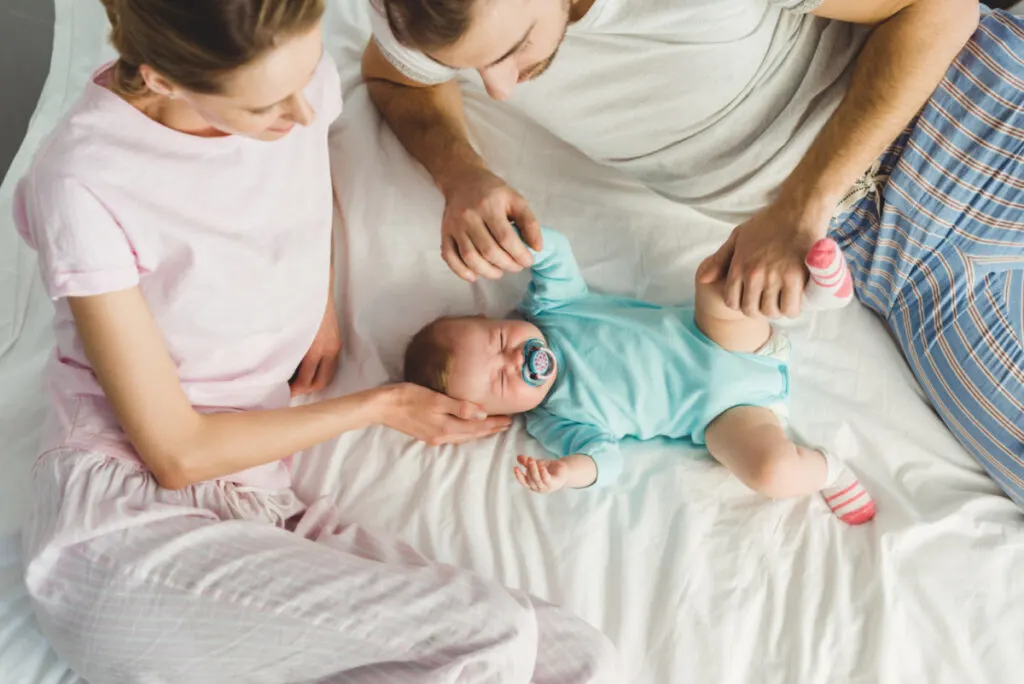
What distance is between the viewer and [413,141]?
55.1 inches

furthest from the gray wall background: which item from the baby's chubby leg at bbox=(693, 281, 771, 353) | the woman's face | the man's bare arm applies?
the baby's chubby leg at bbox=(693, 281, 771, 353)

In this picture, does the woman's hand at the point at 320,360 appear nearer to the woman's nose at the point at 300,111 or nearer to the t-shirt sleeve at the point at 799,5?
the woman's nose at the point at 300,111

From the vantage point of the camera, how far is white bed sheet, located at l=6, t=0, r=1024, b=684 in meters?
1.08

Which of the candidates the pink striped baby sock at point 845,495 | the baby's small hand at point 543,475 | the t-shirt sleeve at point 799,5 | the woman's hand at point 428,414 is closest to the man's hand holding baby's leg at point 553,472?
the baby's small hand at point 543,475

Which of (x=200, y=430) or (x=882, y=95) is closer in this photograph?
(x=200, y=430)

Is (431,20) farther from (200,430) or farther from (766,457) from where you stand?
(766,457)

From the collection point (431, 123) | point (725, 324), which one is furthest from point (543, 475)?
point (431, 123)

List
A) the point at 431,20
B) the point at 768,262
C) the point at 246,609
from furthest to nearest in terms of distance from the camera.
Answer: the point at 768,262 < the point at 246,609 < the point at 431,20

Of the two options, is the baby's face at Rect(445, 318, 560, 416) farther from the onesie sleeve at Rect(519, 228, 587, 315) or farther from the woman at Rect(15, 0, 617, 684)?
the woman at Rect(15, 0, 617, 684)

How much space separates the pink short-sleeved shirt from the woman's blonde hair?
0.14 m

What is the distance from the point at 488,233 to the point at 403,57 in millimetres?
292

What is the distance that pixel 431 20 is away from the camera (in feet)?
2.76

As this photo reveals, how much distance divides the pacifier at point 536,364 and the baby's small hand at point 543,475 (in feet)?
0.57

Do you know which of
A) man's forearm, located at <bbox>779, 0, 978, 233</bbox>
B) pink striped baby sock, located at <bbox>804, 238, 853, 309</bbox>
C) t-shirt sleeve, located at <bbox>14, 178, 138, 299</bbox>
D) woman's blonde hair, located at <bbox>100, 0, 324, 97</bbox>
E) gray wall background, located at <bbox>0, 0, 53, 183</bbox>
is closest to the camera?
woman's blonde hair, located at <bbox>100, 0, 324, 97</bbox>
